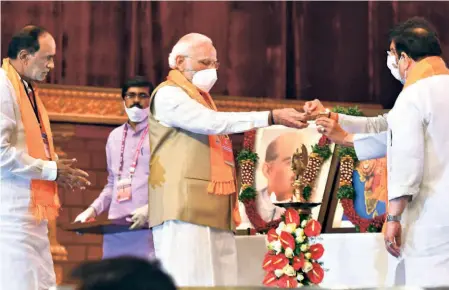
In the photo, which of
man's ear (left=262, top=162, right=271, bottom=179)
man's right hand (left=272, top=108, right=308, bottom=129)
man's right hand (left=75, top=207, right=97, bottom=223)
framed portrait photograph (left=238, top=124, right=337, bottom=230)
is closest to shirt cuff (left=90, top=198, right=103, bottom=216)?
man's right hand (left=75, top=207, right=97, bottom=223)

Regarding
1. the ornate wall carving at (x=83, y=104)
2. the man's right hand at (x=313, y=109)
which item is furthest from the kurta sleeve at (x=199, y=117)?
the ornate wall carving at (x=83, y=104)

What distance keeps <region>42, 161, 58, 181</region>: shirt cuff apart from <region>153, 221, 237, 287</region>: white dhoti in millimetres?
542

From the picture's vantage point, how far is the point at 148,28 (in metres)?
6.65

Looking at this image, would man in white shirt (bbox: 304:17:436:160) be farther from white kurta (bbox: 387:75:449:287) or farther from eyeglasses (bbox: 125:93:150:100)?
eyeglasses (bbox: 125:93:150:100)

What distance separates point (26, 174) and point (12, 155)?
0.38 ft

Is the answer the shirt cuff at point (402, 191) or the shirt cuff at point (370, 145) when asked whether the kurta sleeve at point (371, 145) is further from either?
the shirt cuff at point (402, 191)

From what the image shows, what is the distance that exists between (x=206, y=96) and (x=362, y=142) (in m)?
0.78

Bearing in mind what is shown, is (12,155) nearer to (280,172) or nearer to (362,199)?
(280,172)

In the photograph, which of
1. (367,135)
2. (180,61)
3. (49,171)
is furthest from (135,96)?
(367,135)

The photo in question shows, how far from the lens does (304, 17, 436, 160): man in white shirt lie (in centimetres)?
367

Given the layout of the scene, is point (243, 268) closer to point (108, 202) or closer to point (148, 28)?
point (108, 202)

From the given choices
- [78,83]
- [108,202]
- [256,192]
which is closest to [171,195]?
[256,192]

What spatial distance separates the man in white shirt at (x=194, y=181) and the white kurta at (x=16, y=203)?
0.51 meters

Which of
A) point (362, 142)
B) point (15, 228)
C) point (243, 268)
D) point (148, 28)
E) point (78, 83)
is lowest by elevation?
point (243, 268)
